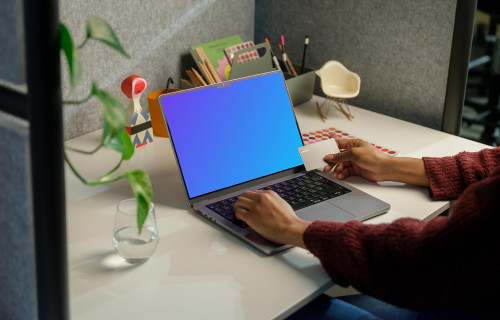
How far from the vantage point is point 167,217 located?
913 mm

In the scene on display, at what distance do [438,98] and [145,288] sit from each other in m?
0.86

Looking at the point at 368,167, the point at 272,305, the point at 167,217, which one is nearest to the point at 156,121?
the point at 167,217

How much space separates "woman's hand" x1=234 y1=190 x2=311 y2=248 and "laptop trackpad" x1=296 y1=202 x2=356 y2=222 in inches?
1.8

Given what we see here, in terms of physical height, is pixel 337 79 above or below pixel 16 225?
above

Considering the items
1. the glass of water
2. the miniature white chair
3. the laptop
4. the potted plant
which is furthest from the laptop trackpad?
the miniature white chair

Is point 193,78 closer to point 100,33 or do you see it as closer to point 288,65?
point 288,65

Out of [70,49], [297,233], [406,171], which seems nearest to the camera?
[70,49]

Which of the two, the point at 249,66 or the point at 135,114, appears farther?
the point at 249,66

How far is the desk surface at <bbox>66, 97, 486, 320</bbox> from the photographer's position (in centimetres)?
71

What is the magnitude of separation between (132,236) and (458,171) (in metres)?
0.58

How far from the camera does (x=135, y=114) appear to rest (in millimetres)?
1139

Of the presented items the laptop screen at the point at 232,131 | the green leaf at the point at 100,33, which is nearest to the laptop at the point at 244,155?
the laptop screen at the point at 232,131

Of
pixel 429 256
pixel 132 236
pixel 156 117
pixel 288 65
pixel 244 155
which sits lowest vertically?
pixel 429 256

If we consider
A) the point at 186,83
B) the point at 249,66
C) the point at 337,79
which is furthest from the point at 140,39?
the point at 337,79
